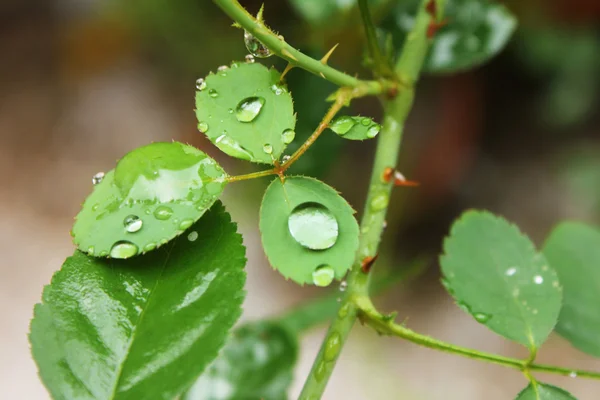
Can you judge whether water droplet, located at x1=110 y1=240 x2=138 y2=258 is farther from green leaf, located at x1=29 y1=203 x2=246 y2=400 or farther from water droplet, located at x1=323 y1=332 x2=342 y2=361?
water droplet, located at x1=323 y1=332 x2=342 y2=361

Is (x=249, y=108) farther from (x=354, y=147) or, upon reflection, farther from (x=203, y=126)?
(x=354, y=147)

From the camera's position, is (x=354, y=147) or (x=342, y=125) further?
(x=354, y=147)

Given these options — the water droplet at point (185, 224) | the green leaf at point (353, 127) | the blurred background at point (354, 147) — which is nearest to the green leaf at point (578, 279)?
the green leaf at point (353, 127)

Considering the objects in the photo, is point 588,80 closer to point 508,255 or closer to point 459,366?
point 459,366

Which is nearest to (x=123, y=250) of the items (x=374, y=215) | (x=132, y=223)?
(x=132, y=223)

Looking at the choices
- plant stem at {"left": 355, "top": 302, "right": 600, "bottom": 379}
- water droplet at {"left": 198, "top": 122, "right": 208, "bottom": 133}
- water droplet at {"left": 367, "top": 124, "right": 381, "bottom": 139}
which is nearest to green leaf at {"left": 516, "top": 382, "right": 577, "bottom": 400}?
plant stem at {"left": 355, "top": 302, "right": 600, "bottom": 379}

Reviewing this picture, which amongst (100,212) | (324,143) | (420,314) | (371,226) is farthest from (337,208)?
(420,314)

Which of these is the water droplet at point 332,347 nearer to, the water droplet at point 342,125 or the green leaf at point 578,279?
the water droplet at point 342,125
